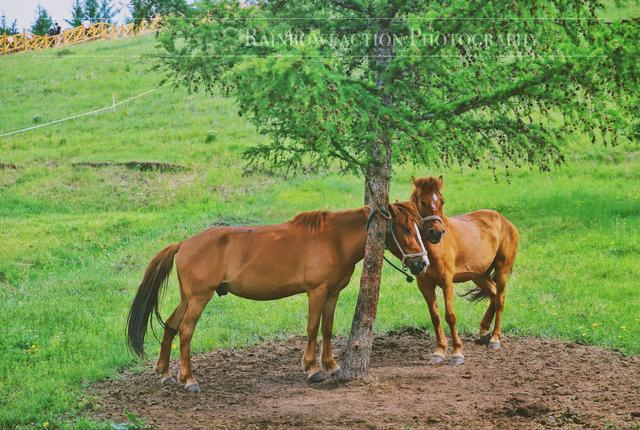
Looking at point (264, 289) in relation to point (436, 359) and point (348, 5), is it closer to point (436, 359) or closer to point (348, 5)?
point (436, 359)

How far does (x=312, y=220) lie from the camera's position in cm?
939

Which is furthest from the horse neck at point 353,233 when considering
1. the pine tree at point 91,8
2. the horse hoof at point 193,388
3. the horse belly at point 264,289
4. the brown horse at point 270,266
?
the pine tree at point 91,8

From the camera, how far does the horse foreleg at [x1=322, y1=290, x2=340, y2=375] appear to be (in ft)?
31.0

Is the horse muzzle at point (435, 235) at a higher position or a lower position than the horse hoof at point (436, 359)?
higher

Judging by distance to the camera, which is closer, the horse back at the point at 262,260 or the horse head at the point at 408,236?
the horse head at the point at 408,236

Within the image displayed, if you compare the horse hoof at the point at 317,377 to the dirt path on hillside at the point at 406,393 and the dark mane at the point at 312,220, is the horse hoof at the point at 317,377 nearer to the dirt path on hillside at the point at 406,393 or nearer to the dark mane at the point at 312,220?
the dirt path on hillside at the point at 406,393

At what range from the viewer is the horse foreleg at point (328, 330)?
9.46 meters

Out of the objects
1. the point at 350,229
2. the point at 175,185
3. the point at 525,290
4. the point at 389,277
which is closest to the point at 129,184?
the point at 175,185

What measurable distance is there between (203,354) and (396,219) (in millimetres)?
3729

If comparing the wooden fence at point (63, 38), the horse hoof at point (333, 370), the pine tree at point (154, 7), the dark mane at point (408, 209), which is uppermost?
the wooden fence at point (63, 38)

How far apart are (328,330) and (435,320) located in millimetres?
1522

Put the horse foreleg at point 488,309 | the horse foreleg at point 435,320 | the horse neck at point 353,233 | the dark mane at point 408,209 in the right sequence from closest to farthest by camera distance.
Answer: the dark mane at point 408,209
the horse neck at point 353,233
the horse foreleg at point 435,320
the horse foreleg at point 488,309

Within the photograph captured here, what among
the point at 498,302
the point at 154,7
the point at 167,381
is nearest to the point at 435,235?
the point at 498,302

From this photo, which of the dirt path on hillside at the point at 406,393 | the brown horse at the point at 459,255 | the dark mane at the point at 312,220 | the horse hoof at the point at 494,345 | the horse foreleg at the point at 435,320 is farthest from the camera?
the horse hoof at the point at 494,345
